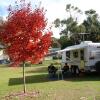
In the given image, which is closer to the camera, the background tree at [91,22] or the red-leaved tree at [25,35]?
the red-leaved tree at [25,35]

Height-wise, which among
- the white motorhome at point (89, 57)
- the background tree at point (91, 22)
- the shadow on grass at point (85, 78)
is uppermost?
the background tree at point (91, 22)

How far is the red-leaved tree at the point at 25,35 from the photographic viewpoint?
62.5 feet

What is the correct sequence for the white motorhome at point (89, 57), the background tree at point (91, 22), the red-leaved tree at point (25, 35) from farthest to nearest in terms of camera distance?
the background tree at point (91, 22)
the white motorhome at point (89, 57)
the red-leaved tree at point (25, 35)

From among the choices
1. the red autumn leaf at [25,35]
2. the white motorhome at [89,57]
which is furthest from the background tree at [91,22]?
the red autumn leaf at [25,35]

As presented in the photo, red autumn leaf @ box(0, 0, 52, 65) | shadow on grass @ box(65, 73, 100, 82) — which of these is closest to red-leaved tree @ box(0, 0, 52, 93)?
red autumn leaf @ box(0, 0, 52, 65)

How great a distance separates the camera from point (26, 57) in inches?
761

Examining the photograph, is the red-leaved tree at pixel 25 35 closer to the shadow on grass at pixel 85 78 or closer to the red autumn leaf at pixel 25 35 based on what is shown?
the red autumn leaf at pixel 25 35

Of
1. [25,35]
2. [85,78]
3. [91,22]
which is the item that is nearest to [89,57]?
[85,78]

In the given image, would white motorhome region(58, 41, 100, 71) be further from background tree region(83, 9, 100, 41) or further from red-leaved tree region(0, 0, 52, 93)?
background tree region(83, 9, 100, 41)

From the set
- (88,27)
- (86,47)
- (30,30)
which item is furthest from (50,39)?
(88,27)

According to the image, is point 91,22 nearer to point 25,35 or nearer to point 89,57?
point 89,57

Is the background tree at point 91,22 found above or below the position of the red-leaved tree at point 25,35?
above

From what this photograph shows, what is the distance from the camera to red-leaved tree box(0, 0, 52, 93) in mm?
19047

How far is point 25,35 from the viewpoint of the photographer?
19062 millimetres
